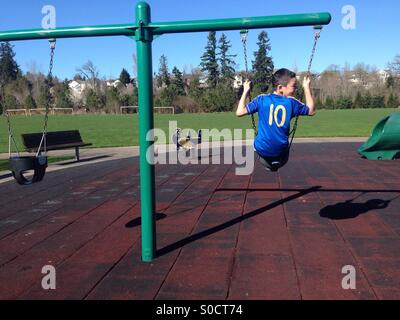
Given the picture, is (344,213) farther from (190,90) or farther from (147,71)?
(190,90)

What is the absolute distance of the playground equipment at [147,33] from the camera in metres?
3.54

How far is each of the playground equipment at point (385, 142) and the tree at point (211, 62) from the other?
206ft

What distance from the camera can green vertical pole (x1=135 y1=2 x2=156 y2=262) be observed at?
3561mm

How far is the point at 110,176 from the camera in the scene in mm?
8703

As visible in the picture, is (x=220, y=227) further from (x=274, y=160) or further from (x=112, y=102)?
(x=112, y=102)

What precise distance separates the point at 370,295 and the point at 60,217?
395 cm

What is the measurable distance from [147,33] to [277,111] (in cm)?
147

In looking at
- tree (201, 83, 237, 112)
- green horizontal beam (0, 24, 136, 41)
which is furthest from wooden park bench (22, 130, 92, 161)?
tree (201, 83, 237, 112)

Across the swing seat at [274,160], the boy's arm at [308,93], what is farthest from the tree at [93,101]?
the boy's arm at [308,93]

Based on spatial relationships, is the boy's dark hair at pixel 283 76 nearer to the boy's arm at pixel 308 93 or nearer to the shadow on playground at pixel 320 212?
the boy's arm at pixel 308 93

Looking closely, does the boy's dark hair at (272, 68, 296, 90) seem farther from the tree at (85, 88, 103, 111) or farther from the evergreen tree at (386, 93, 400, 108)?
the tree at (85, 88, 103, 111)

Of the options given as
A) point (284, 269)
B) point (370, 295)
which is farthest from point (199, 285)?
point (370, 295)

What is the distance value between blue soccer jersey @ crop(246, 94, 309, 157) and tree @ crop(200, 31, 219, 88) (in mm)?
69372

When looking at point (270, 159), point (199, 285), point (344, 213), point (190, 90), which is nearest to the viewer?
point (199, 285)
